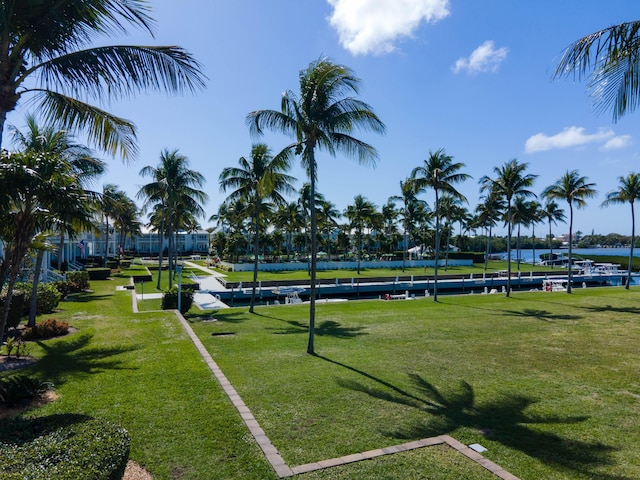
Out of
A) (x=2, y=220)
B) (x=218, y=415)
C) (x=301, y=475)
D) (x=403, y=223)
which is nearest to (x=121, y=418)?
(x=218, y=415)

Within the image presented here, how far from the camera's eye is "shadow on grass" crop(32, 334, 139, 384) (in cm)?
864

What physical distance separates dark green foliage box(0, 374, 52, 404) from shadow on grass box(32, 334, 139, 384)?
43.5 inches

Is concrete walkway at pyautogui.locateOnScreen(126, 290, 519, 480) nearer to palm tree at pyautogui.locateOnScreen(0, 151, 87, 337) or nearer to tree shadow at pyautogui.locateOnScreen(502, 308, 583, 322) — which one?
palm tree at pyautogui.locateOnScreen(0, 151, 87, 337)

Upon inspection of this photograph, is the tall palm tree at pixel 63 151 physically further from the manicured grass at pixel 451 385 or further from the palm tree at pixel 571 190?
the palm tree at pixel 571 190

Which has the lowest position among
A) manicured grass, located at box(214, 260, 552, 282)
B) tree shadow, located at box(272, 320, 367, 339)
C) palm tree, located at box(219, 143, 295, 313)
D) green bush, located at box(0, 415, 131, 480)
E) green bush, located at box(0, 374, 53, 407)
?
tree shadow, located at box(272, 320, 367, 339)

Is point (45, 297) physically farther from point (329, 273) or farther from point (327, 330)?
point (329, 273)

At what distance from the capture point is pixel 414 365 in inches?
422

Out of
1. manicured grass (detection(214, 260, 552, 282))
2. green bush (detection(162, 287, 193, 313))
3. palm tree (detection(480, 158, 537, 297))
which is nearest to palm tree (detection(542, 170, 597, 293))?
palm tree (detection(480, 158, 537, 297))

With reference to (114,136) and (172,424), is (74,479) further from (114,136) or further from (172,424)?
(114,136)

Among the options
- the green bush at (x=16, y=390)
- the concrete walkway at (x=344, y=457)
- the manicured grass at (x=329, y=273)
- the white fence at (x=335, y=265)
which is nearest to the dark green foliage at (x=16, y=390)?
the green bush at (x=16, y=390)

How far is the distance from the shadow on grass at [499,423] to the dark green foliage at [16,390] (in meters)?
5.85

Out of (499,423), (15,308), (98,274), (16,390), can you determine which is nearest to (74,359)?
(16,390)

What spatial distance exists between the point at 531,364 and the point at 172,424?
9.40 metres

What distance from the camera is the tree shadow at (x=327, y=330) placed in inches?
589
